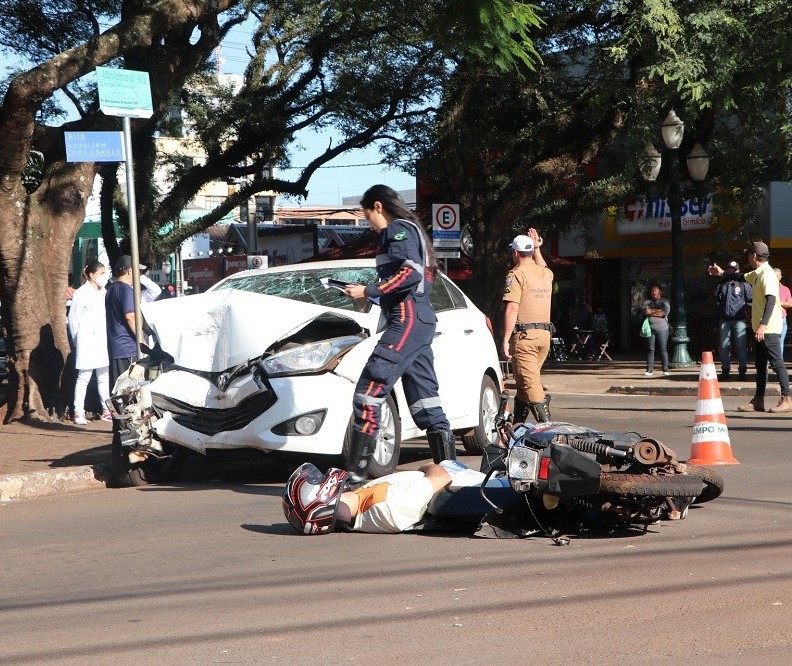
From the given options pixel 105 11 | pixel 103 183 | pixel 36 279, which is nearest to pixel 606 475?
pixel 36 279

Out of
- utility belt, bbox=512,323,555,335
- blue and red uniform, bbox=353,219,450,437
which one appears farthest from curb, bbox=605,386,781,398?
blue and red uniform, bbox=353,219,450,437

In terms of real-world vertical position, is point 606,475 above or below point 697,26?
below

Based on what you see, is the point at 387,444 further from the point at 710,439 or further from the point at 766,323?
the point at 766,323

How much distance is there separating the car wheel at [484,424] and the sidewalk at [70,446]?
2929 millimetres

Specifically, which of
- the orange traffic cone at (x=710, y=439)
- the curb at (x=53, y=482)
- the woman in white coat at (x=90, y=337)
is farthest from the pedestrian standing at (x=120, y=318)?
the orange traffic cone at (x=710, y=439)

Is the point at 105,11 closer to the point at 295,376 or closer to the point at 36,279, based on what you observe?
the point at 36,279

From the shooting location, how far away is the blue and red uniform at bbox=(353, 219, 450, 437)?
698 centimetres

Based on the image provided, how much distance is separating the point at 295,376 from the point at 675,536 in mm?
2941

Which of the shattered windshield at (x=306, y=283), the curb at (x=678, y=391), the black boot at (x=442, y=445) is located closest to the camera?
the black boot at (x=442, y=445)

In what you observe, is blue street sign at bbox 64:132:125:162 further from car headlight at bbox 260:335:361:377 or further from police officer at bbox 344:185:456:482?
police officer at bbox 344:185:456:482

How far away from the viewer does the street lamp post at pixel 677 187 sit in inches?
790

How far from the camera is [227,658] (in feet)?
13.4

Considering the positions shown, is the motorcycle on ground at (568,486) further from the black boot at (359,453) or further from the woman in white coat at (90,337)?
the woman in white coat at (90,337)

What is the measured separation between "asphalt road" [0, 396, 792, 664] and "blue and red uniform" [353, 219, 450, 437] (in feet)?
3.01
